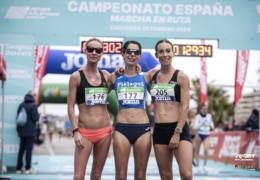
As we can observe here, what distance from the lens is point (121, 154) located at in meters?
6.14

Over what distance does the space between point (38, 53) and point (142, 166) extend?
9.97m

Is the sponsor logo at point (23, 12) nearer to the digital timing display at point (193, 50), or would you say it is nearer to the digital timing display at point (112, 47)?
the digital timing display at point (112, 47)

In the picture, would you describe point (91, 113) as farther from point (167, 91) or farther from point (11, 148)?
point (11, 148)

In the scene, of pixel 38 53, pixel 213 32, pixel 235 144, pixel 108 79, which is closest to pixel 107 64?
pixel 38 53

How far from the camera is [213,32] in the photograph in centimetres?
1230

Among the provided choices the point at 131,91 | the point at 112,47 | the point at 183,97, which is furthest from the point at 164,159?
the point at 112,47

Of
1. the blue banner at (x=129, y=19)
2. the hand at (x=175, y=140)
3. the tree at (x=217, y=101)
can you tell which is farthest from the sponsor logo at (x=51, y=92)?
the tree at (x=217, y=101)

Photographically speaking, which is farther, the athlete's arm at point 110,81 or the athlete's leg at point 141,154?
the athlete's arm at point 110,81

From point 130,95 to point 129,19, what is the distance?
605 cm

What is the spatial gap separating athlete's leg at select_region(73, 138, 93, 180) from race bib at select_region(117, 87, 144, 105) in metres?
0.69

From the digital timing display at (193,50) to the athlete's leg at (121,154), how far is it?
6303 mm

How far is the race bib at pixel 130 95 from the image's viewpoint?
625 cm

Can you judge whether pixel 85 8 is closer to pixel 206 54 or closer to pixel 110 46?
pixel 110 46

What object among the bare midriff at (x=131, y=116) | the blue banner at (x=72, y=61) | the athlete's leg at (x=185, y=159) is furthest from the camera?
the blue banner at (x=72, y=61)
